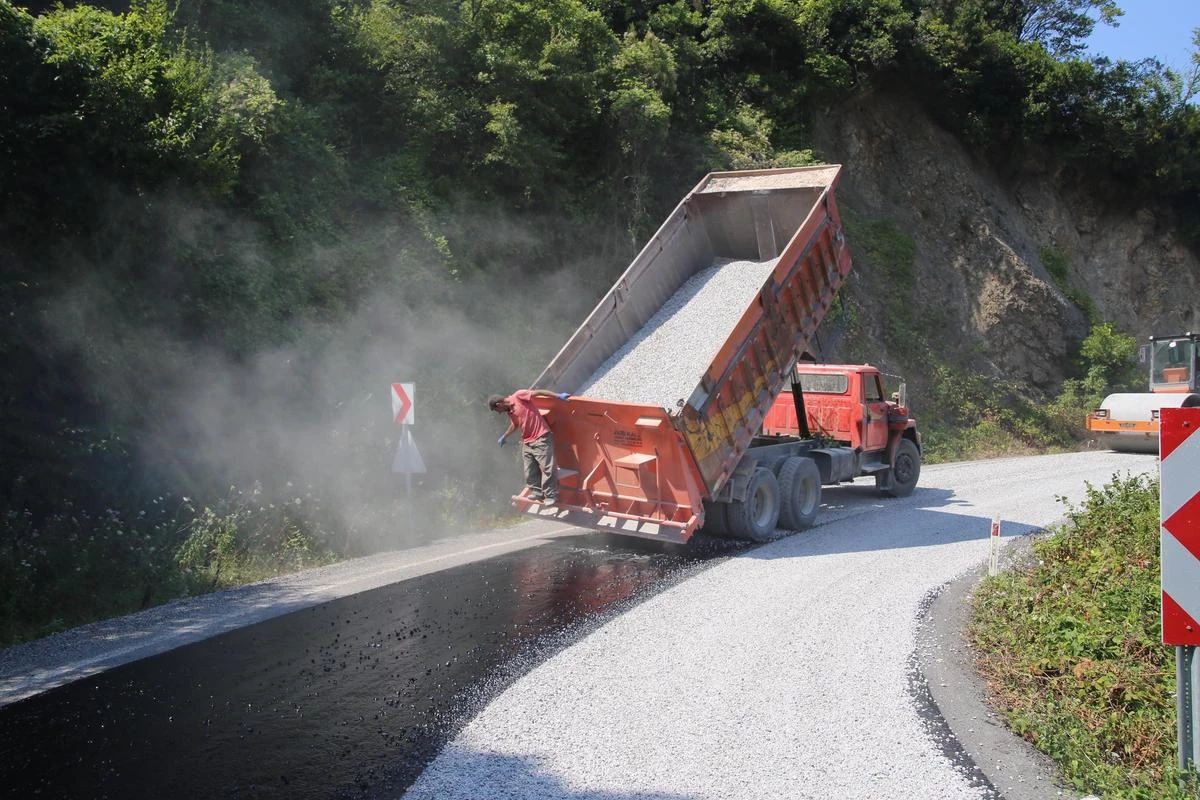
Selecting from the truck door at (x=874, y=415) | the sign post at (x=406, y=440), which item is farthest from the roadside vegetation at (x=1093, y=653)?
the sign post at (x=406, y=440)

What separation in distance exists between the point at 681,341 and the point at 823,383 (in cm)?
354

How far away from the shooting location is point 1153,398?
20.9m

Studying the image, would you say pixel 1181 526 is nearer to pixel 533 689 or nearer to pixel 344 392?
pixel 533 689

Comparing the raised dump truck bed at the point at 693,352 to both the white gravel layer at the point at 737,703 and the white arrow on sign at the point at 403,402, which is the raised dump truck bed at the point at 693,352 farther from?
the white arrow on sign at the point at 403,402

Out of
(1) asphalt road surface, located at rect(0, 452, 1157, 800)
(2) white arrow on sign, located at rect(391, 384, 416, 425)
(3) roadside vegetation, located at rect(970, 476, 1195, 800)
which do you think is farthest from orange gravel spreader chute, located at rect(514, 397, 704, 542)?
(3) roadside vegetation, located at rect(970, 476, 1195, 800)

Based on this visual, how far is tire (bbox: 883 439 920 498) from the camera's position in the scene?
14742 millimetres

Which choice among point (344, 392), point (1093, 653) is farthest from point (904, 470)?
point (344, 392)

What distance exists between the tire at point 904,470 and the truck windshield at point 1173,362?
11.1 meters

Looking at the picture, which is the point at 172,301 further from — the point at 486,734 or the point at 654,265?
the point at 486,734

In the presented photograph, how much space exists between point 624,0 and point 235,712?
22197 mm

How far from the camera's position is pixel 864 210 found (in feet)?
88.7

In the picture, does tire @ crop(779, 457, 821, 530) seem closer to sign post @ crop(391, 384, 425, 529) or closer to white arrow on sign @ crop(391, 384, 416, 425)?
sign post @ crop(391, 384, 425, 529)

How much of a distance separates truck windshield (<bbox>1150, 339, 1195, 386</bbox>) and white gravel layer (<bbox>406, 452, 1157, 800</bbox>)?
15322 millimetres

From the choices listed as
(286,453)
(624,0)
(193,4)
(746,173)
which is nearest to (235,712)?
(286,453)
